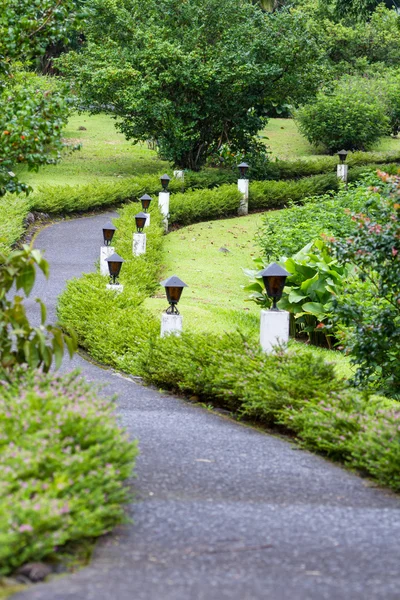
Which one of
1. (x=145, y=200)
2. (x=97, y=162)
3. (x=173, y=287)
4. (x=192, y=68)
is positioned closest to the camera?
(x=173, y=287)

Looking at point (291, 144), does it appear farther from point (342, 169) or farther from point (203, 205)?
point (203, 205)

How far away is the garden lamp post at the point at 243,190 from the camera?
22172 mm

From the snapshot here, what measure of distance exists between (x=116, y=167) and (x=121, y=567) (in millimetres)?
24983

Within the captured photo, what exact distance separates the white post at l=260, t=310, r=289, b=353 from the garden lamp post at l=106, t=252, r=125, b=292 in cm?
353

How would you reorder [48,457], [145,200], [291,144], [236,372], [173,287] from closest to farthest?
[48,457], [236,372], [173,287], [145,200], [291,144]

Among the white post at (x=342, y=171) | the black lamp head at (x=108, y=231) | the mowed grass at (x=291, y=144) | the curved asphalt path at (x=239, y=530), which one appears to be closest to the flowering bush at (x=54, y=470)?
the curved asphalt path at (x=239, y=530)

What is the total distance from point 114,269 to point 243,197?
464 inches

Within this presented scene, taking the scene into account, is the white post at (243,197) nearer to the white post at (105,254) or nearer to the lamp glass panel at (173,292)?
the white post at (105,254)

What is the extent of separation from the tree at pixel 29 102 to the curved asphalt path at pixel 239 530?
3.21m

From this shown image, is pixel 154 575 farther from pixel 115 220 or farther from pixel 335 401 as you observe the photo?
pixel 115 220

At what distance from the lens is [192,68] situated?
23.3m

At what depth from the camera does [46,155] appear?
Answer: 857cm

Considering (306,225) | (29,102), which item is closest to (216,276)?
(306,225)

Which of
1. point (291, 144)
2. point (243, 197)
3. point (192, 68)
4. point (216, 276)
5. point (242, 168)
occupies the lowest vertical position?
point (216, 276)
